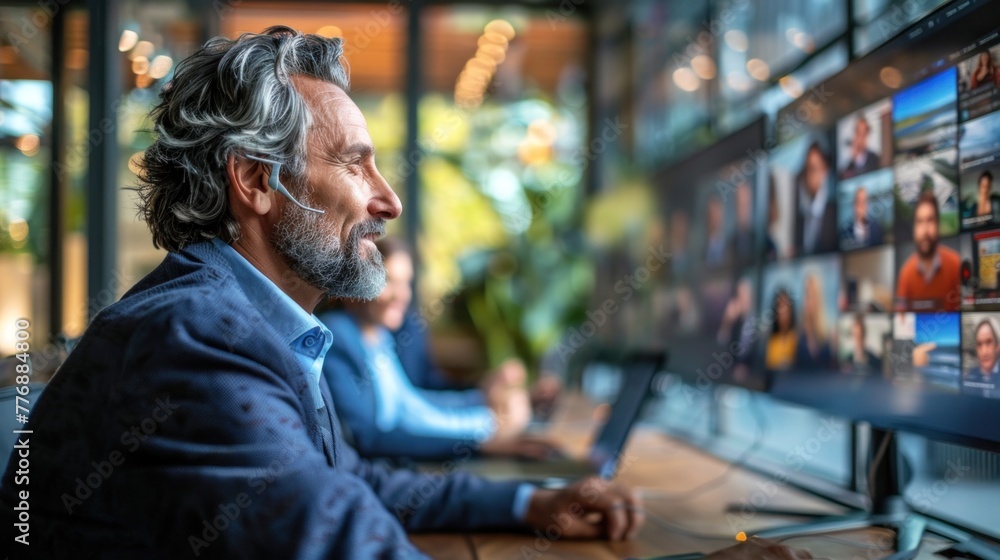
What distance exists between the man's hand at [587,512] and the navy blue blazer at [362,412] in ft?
2.53

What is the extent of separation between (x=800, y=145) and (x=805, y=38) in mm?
686

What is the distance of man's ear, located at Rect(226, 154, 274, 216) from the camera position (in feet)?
3.31

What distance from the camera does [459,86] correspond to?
5.50m

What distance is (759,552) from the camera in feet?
2.76

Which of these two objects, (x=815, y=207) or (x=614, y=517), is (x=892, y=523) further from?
(x=815, y=207)

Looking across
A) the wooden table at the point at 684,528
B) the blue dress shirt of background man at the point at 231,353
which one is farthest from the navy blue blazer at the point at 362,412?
the blue dress shirt of background man at the point at 231,353

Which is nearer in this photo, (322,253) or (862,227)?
(322,253)

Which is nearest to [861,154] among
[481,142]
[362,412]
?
[362,412]

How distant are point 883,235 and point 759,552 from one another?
0.59 meters

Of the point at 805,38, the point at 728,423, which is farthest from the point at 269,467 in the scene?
the point at 728,423

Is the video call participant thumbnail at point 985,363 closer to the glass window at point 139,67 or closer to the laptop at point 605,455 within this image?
the laptop at point 605,455

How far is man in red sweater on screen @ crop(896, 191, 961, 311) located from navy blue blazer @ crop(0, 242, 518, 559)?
2.55 feet

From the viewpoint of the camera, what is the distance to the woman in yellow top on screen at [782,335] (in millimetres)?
1480

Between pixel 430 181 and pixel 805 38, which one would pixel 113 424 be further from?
pixel 430 181
